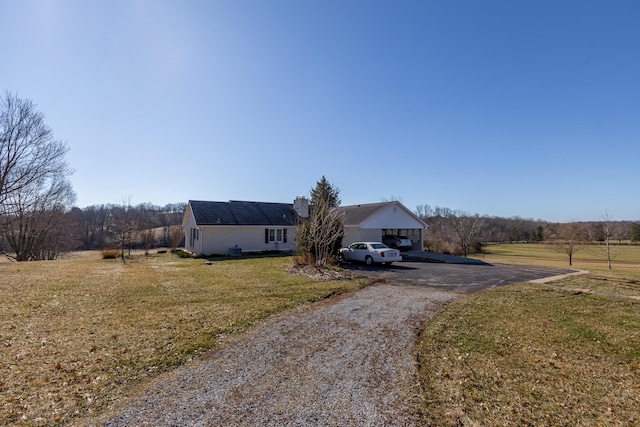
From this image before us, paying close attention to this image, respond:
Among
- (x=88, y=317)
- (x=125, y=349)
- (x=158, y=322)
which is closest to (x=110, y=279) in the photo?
(x=88, y=317)

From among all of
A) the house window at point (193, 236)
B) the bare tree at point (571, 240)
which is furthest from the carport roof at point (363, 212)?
the bare tree at point (571, 240)

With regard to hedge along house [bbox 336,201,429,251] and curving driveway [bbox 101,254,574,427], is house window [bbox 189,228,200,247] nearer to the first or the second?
hedge along house [bbox 336,201,429,251]

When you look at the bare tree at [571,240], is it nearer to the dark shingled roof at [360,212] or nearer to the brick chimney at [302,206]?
the dark shingled roof at [360,212]

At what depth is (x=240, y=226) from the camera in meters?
25.5

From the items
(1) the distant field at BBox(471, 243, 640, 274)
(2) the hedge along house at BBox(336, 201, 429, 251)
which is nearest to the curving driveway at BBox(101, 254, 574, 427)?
(2) the hedge along house at BBox(336, 201, 429, 251)

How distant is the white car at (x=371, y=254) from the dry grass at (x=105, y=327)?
210 inches

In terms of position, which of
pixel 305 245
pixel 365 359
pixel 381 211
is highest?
pixel 381 211

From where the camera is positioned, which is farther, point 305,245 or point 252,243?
point 252,243

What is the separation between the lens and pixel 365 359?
518 centimetres

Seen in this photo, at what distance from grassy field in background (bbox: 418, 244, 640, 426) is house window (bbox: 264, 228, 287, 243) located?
20050mm

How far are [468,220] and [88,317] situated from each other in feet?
165

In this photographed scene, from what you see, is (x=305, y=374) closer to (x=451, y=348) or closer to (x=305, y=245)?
(x=451, y=348)

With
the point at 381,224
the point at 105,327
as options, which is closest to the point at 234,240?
the point at 381,224

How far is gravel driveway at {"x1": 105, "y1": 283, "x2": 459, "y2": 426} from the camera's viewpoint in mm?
3510
